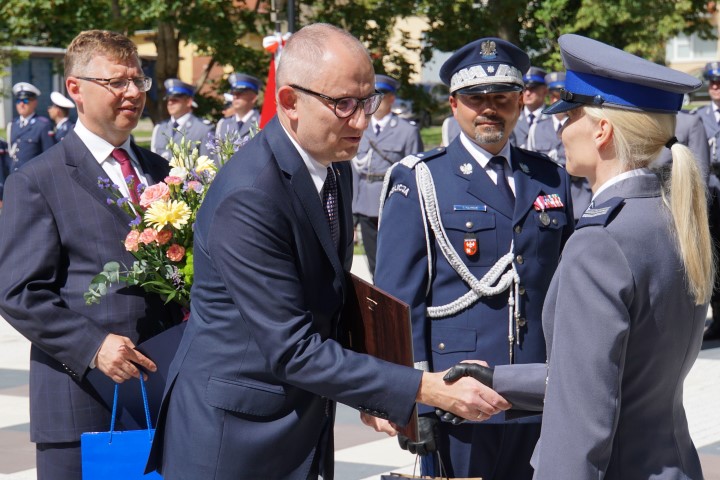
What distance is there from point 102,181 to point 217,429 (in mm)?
1232

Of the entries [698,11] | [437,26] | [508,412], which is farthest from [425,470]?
[698,11]

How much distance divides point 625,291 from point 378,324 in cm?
73

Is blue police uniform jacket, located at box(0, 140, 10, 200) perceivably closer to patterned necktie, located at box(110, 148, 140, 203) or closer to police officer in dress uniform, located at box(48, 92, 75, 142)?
police officer in dress uniform, located at box(48, 92, 75, 142)

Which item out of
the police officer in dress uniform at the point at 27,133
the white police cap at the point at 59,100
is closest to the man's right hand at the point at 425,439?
the police officer in dress uniform at the point at 27,133

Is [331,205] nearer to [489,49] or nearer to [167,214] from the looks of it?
[167,214]

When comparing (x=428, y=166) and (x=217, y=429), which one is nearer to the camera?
(x=217, y=429)

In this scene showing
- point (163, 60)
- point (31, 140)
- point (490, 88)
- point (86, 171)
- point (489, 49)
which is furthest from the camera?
point (163, 60)

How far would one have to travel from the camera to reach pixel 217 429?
296 centimetres

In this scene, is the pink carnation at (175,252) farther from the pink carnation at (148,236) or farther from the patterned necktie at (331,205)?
the patterned necktie at (331,205)

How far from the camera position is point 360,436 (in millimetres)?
6836

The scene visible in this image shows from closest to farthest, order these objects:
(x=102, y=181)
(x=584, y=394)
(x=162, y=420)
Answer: (x=584, y=394), (x=162, y=420), (x=102, y=181)

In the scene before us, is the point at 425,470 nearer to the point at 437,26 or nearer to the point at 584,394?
the point at 584,394

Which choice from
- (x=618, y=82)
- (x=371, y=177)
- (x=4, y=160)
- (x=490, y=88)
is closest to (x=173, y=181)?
(x=490, y=88)

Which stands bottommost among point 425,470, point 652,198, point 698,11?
point 698,11
